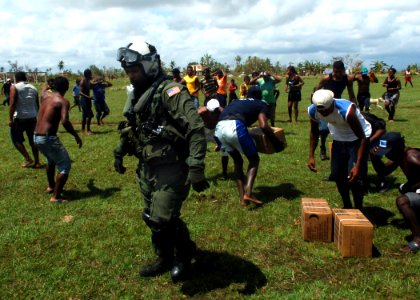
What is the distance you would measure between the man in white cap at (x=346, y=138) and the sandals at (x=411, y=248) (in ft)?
3.16

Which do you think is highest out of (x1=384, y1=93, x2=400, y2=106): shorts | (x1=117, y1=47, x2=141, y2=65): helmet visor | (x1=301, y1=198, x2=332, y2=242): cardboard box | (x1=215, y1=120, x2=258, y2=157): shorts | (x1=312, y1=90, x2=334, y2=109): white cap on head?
(x1=117, y1=47, x2=141, y2=65): helmet visor

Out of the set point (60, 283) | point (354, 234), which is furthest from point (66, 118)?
point (354, 234)

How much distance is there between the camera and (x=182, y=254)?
444 centimetres

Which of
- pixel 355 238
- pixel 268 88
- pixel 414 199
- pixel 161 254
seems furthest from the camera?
pixel 268 88

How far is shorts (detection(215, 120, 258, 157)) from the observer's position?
21.0ft

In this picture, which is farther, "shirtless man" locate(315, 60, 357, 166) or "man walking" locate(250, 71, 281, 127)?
"man walking" locate(250, 71, 281, 127)

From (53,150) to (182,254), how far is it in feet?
11.7

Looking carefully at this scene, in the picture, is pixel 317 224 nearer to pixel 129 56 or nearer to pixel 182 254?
pixel 182 254

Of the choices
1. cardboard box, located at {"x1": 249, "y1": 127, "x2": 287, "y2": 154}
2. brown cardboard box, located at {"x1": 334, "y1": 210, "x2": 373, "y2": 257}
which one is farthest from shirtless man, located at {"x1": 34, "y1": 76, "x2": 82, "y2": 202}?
brown cardboard box, located at {"x1": 334, "y1": 210, "x2": 373, "y2": 257}

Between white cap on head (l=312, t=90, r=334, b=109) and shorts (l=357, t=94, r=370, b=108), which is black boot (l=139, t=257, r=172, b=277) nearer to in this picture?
white cap on head (l=312, t=90, r=334, b=109)

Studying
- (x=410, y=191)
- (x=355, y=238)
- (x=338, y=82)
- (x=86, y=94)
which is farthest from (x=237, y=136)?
(x=86, y=94)

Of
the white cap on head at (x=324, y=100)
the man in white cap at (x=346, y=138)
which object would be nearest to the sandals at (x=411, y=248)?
the man in white cap at (x=346, y=138)

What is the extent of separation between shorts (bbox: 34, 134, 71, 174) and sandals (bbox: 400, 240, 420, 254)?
5.16 metres

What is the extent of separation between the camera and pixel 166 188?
4.02 metres
